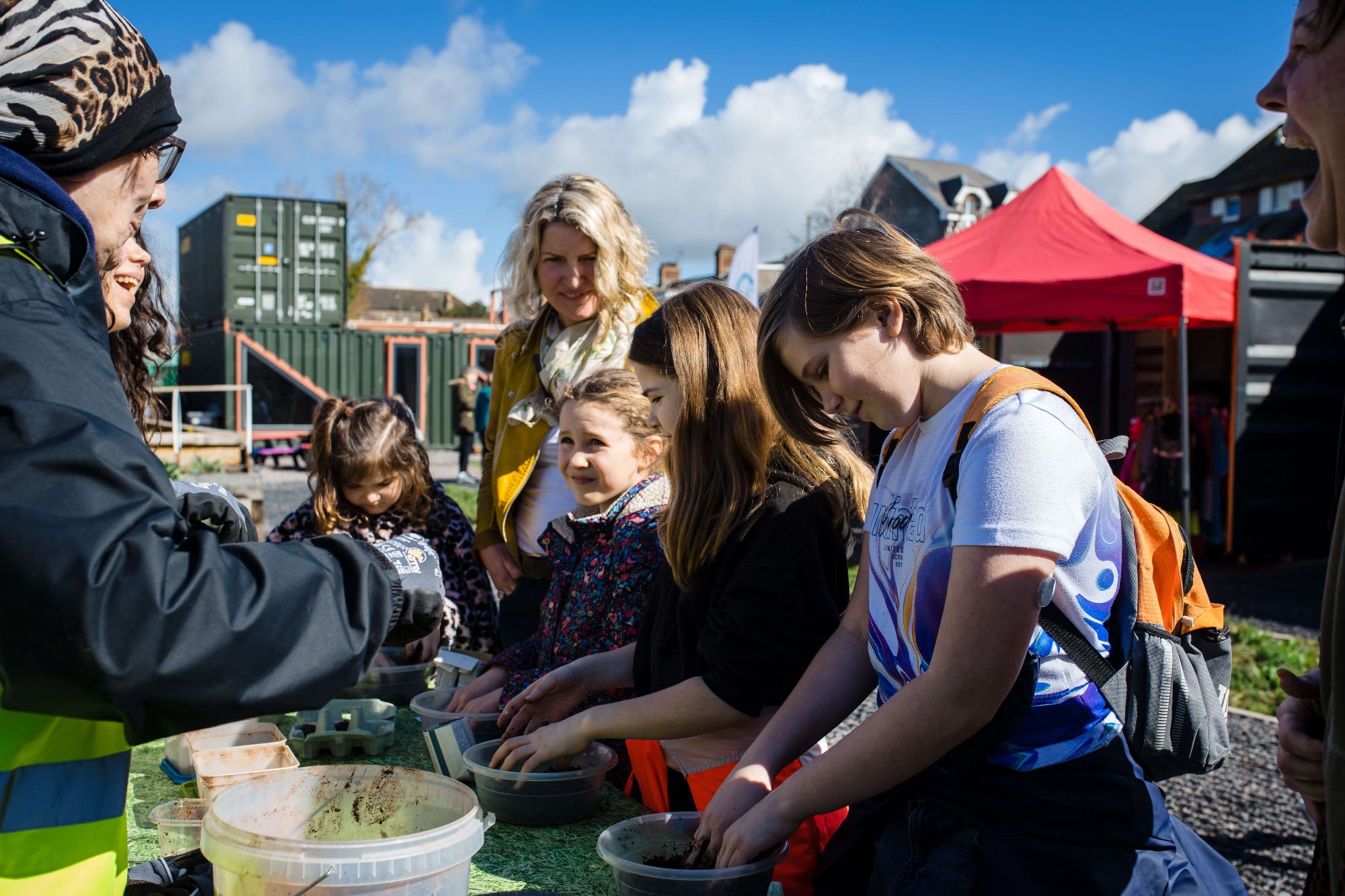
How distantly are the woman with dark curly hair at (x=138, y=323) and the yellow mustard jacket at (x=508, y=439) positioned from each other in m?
1.16

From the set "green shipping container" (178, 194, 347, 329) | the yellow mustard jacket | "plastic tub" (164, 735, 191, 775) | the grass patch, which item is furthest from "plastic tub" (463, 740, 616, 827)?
"green shipping container" (178, 194, 347, 329)

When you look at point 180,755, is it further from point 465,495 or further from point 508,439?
point 465,495

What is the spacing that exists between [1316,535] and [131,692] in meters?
10.1

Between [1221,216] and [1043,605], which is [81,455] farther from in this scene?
[1221,216]

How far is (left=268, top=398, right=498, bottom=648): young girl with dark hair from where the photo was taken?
310 cm

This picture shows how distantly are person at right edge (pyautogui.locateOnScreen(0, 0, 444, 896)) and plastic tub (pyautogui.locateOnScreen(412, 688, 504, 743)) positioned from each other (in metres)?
0.99

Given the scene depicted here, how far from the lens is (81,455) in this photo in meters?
0.82

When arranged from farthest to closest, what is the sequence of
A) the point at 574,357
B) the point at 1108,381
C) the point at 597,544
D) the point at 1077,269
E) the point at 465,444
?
the point at 465,444 < the point at 1108,381 < the point at 1077,269 < the point at 574,357 < the point at 597,544

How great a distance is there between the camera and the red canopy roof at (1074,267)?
707 cm

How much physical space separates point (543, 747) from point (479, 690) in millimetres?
523

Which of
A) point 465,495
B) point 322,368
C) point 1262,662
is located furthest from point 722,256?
point 1262,662

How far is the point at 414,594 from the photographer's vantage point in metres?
1.21

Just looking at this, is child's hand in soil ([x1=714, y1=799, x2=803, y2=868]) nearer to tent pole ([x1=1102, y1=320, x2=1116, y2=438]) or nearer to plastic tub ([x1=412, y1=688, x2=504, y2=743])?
plastic tub ([x1=412, y1=688, x2=504, y2=743])

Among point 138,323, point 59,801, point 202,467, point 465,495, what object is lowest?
point 465,495
